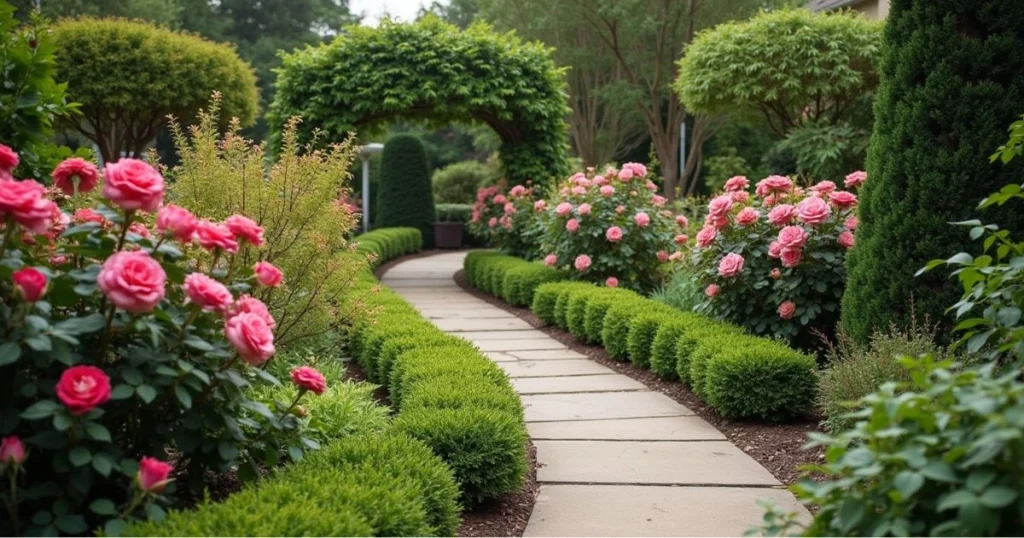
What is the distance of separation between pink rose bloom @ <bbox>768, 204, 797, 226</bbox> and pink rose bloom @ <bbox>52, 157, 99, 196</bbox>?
3961 millimetres

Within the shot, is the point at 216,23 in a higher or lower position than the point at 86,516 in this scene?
higher

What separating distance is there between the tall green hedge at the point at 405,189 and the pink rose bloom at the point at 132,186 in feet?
60.0

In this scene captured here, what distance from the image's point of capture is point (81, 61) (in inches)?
506

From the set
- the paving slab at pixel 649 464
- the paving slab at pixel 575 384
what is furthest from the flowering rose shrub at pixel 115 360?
the paving slab at pixel 575 384

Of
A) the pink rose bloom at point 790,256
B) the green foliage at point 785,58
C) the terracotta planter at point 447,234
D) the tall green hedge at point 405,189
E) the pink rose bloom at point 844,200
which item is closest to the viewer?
the pink rose bloom at point 790,256

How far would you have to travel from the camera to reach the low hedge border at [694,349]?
14.6 feet

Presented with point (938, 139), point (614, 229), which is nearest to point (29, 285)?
point (938, 139)

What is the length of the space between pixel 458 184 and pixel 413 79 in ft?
46.1

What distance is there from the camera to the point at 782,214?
5.27 metres

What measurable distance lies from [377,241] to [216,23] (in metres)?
19.6

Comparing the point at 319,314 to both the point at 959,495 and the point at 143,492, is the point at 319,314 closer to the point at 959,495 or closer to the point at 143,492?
the point at 143,492

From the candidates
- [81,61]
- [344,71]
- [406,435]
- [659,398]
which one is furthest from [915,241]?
[81,61]

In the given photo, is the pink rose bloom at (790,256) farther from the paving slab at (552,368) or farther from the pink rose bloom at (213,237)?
the pink rose bloom at (213,237)

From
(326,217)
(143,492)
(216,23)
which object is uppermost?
(216,23)
